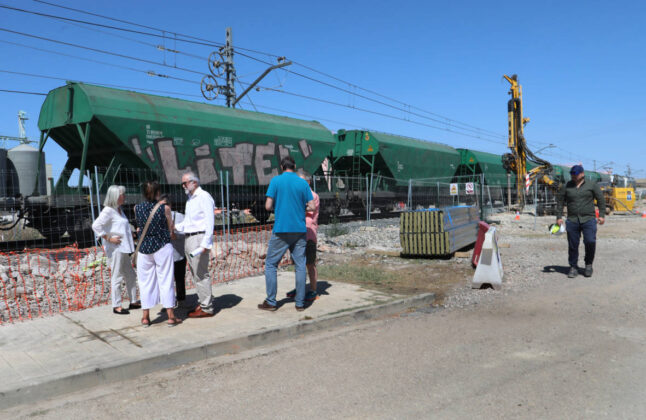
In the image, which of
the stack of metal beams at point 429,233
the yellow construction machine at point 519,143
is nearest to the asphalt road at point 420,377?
the stack of metal beams at point 429,233

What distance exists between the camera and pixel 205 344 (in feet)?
14.0

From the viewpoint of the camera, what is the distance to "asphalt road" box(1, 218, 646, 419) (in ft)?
10.3

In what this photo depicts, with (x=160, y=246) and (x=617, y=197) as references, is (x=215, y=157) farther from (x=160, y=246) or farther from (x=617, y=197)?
(x=617, y=197)

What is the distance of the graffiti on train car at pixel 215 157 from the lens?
1219 centimetres

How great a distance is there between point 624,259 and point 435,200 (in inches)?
591

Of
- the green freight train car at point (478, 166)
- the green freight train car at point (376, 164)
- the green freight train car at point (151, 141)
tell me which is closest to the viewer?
the green freight train car at point (151, 141)

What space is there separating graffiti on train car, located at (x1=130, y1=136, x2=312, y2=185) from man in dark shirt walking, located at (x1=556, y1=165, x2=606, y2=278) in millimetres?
9232

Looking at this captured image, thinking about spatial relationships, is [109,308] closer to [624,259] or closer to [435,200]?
[624,259]

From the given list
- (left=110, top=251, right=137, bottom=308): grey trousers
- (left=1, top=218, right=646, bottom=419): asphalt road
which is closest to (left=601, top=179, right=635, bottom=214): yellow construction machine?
(left=1, top=218, right=646, bottom=419): asphalt road

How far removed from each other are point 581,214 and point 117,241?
7.11 m

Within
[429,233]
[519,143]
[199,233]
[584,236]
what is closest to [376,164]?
[519,143]

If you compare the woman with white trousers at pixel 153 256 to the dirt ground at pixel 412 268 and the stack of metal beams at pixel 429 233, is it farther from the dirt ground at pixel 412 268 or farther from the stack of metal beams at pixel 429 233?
the stack of metal beams at pixel 429 233

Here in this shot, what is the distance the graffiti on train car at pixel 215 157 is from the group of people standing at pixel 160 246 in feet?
22.2

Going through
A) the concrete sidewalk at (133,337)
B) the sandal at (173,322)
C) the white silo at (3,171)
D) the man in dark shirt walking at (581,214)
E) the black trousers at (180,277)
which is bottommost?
the concrete sidewalk at (133,337)
